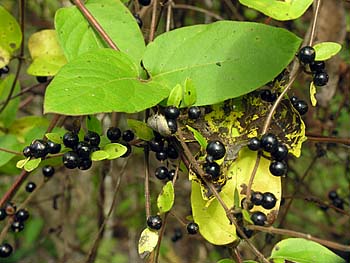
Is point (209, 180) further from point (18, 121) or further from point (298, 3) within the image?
point (18, 121)

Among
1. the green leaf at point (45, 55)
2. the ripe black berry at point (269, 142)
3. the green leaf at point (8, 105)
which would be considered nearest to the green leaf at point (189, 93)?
the ripe black berry at point (269, 142)

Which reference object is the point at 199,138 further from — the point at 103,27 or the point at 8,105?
the point at 8,105

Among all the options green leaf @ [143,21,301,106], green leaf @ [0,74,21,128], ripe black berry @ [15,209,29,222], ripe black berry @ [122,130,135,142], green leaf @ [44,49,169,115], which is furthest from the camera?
green leaf @ [0,74,21,128]

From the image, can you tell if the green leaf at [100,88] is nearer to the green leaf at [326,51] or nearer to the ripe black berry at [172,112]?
the ripe black berry at [172,112]

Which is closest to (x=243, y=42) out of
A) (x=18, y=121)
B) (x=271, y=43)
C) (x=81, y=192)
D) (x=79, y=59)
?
(x=271, y=43)

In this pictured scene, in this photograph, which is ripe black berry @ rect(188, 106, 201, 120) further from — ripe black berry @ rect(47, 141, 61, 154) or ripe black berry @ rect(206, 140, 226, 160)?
ripe black berry @ rect(47, 141, 61, 154)

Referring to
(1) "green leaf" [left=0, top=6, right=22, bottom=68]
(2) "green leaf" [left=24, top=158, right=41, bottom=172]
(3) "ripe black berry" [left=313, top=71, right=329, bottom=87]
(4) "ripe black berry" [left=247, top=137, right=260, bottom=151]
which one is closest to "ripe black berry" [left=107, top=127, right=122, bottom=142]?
(2) "green leaf" [left=24, top=158, right=41, bottom=172]
